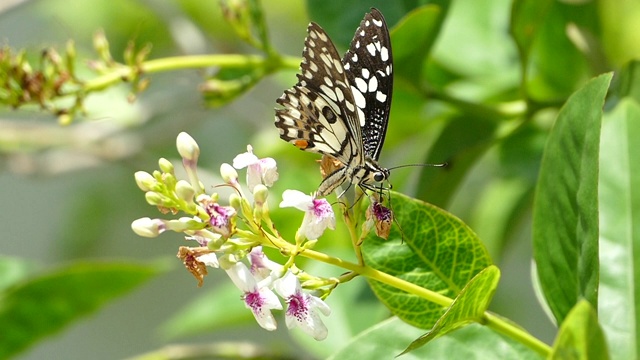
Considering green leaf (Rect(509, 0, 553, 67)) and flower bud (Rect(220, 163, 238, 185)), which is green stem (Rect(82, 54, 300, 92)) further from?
flower bud (Rect(220, 163, 238, 185))

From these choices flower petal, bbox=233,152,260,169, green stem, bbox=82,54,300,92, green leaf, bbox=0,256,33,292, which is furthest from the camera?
green leaf, bbox=0,256,33,292

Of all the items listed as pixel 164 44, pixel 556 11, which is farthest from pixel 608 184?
pixel 164 44

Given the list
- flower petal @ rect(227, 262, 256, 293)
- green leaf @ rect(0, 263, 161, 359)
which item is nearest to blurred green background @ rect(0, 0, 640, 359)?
green leaf @ rect(0, 263, 161, 359)

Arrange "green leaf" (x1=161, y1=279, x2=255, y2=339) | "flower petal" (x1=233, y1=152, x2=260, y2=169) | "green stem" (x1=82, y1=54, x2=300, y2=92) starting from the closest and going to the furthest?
"flower petal" (x1=233, y1=152, x2=260, y2=169) < "green stem" (x1=82, y1=54, x2=300, y2=92) < "green leaf" (x1=161, y1=279, x2=255, y2=339)

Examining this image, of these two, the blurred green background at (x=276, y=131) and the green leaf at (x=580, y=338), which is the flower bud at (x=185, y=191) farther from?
the blurred green background at (x=276, y=131)

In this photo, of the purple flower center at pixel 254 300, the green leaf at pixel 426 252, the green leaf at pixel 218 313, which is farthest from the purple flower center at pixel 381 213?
the green leaf at pixel 218 313

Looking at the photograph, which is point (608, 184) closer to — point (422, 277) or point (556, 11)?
point (422, 277)
